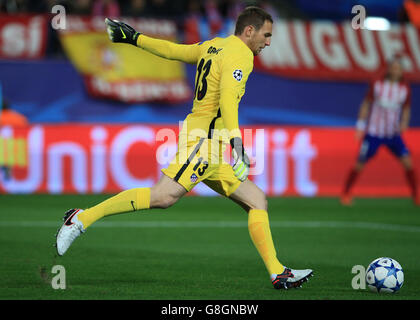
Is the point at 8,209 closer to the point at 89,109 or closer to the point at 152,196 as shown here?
the point at 89,109

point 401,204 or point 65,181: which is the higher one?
point 65,181

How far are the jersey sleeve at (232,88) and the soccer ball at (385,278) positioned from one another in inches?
56.7

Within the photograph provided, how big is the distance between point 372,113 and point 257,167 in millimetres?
2303

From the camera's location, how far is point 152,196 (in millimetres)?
6602

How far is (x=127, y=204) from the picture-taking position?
664 cm

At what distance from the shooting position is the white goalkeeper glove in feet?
20.4

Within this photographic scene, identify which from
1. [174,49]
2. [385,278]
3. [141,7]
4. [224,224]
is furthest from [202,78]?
[141,7]

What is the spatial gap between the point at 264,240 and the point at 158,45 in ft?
5.69

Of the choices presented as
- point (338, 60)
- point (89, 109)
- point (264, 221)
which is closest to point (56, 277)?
point (264, 221)

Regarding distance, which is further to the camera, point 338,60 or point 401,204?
point 338,60

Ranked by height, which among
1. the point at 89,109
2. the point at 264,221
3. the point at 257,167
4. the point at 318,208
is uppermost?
the point at 89,109

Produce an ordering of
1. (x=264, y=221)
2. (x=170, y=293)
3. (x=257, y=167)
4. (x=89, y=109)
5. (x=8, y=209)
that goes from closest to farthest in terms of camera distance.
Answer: (x=170, y=293) → (x=264, y=221) → (x=8, y=209) → (x=257, y=167) → (x=89, y=109)

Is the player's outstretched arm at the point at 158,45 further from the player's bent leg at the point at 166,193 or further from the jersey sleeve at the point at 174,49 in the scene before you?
the player's bent leg at the point at 166,193
